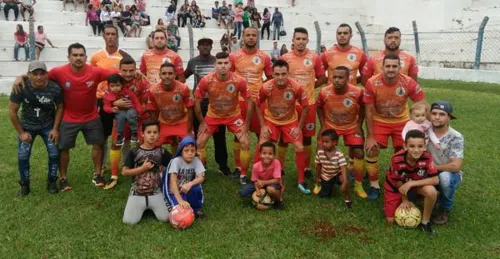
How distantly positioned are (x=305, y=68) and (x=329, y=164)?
5.07 feet

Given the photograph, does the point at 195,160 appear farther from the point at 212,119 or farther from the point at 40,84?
the point at 40,84

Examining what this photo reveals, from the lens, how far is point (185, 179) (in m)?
5.50

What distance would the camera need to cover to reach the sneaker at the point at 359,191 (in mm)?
6165

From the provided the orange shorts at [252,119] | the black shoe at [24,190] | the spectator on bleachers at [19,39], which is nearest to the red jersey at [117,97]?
the black shoe at [24,190]

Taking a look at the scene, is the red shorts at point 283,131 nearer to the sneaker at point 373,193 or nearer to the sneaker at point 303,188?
the sneaker at point 303,188

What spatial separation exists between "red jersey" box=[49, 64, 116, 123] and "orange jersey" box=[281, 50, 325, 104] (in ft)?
8.25

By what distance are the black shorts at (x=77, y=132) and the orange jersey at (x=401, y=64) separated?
3.79 metres

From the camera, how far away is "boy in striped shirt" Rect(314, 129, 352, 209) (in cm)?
603

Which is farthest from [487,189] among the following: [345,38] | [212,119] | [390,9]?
[390,9]

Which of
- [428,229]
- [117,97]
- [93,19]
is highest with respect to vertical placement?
[93,19]

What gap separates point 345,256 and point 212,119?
288cm

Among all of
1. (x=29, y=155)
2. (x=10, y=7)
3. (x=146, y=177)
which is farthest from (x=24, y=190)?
(x=10, y=7)

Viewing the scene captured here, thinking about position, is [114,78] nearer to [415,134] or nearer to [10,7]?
[415,134]

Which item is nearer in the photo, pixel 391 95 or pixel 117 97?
pixel 391 95
